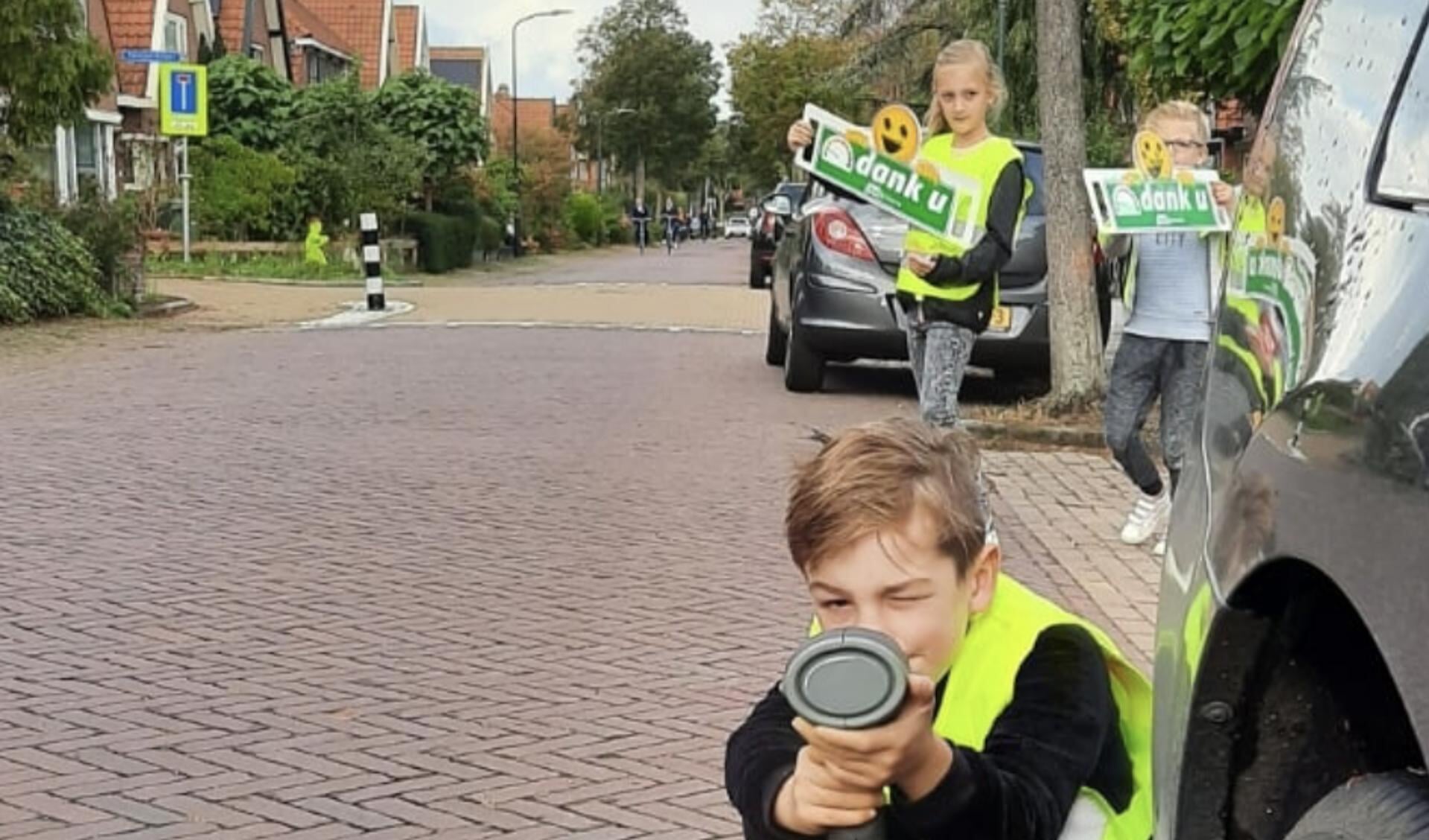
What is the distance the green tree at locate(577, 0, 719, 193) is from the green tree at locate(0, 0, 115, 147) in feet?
211

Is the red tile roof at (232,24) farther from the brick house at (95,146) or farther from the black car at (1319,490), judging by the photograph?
the black car at (1319,490)

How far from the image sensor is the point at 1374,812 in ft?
5.49

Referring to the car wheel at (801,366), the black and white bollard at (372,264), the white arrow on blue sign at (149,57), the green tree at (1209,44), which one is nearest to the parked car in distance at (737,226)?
the white arrow on blue sign at (149,57)

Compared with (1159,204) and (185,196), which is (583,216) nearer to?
(185,196)

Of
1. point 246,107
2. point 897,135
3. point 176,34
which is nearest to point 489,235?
point 246,107

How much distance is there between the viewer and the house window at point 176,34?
42031mm

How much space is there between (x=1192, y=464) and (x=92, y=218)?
18.9 meters

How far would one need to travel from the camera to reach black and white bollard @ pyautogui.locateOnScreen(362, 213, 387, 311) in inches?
831

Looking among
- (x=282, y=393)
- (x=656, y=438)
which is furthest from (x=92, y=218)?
(x=656, y=438)

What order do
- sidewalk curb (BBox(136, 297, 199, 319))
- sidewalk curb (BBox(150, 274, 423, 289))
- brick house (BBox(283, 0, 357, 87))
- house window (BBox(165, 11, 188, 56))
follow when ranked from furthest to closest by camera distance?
brick house (BBox(283, 0, 357, 87)) → house window (BBox(165, 11, 188, 56)) → sidewalk curb (BBox(150, 274, 423, 289)) → sidewalk curb (BBox(136, 297, 199, 319))

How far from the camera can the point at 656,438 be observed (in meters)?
10.3

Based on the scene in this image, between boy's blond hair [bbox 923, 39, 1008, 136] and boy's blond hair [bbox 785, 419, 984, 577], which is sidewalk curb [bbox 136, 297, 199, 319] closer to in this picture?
boy's blond hair [bbox 923, 39, 1008, 136]

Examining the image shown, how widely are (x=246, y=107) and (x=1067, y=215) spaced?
27934 mm

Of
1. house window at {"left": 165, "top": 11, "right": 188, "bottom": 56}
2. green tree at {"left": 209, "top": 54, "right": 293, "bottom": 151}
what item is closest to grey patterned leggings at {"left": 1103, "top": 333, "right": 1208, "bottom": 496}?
green tree at {"left": 209, "top": 54, "right": 293, "bottom": 151}
